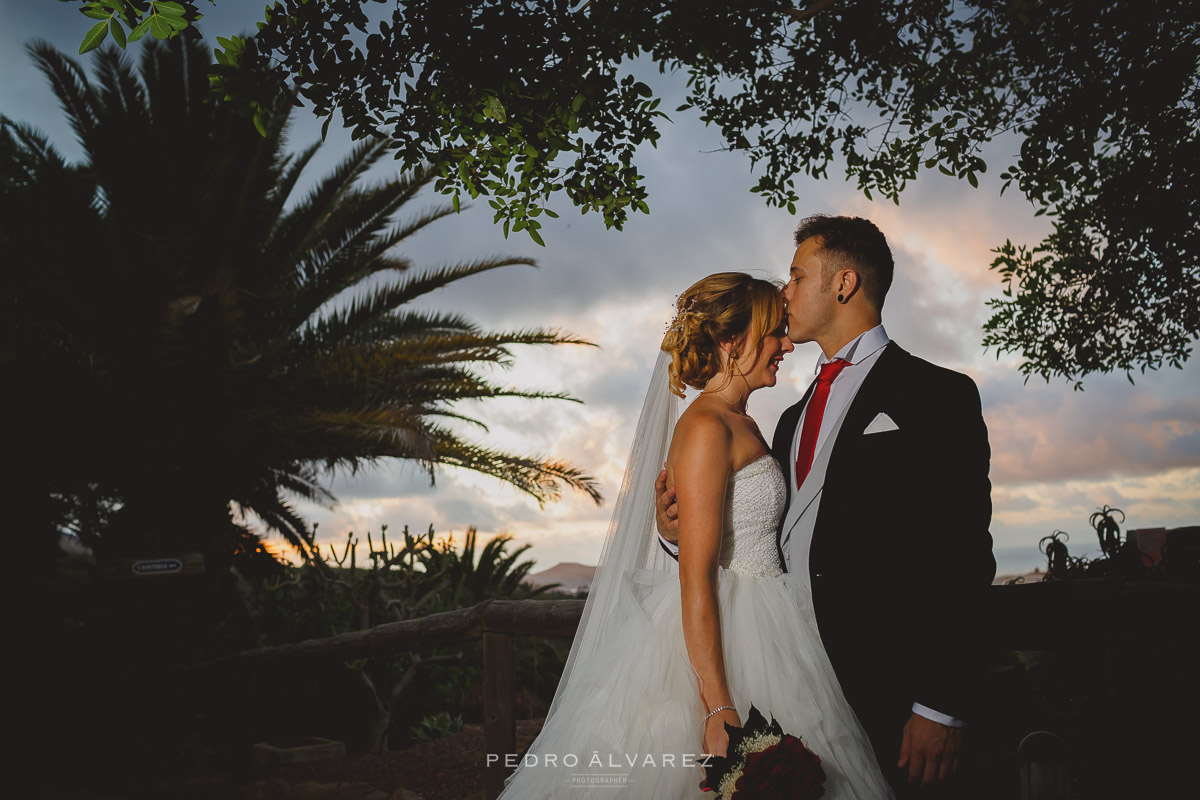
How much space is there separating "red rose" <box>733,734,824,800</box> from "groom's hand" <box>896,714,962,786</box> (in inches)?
16.0

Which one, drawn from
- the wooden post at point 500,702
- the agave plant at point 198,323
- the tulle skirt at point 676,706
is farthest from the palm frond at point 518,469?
the tulle skirt at point 676,706

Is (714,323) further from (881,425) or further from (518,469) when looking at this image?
(518,469)

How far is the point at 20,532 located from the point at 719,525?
977 centimetres

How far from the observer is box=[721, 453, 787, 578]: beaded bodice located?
2.39m

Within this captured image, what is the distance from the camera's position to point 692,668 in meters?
2.18

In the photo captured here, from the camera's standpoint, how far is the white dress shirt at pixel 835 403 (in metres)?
2.46

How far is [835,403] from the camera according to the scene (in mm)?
2639

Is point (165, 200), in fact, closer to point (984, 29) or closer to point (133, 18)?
point (133, 18)

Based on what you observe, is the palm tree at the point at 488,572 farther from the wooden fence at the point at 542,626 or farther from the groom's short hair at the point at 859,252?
the groom's short hair at the point at 859,252

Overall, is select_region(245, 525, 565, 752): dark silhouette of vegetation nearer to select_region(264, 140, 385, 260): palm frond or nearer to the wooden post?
the wooden post

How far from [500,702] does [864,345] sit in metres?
3.60

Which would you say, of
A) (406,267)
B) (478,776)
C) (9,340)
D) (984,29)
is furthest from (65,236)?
(984,29)

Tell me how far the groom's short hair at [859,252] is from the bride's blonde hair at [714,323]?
0.28 meters

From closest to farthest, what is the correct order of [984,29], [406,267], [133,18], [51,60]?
[133,18], [984,29], [51,60], [406,267]
